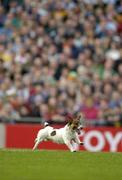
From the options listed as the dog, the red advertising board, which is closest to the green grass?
the dog

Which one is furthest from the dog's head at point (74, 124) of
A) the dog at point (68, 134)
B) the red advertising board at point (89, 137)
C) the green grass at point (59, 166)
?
the red advertising board at point (89, 137)

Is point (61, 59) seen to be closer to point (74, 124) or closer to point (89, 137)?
point (89, 137)

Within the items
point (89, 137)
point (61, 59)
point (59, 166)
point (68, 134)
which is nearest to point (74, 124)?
point (68, 134)

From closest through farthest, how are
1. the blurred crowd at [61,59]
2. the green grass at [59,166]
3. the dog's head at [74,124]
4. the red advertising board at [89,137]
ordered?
Answer: the green grass at [59,166] → the dog's head at [74,124] → the red advertising board at [89,137] → the blurred crowd at [61,59]

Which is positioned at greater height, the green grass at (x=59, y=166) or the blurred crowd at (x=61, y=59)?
the blurred crowd at (x=61, y=59)

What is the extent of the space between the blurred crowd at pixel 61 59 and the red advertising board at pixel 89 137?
41cm

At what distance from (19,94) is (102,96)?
239cm

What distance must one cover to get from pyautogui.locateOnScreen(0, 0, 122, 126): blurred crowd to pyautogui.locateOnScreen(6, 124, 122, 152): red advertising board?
41 cm

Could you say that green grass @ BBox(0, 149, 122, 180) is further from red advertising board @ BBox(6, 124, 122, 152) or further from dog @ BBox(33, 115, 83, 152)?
red advertising board @ BBox(6, 124, 122, 152)

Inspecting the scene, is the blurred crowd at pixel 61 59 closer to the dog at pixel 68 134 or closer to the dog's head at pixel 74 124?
the dog at pixel 68 134

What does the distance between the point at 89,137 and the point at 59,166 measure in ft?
29.4

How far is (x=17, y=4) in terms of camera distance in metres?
30.5

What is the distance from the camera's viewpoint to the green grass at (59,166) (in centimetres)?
1490

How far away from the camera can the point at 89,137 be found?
82.3ft
